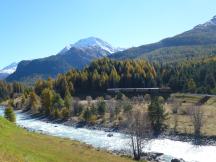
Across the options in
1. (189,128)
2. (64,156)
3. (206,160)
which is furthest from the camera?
(189,128)

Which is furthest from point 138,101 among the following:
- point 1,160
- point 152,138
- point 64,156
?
point 1,160

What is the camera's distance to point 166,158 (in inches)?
3285

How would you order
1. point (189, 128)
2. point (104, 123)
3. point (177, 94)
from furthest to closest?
point (177, 94) < point (104, 123) < point (189, 128)

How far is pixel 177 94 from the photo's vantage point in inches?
7594

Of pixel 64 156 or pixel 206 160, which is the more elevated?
pixel 64 156

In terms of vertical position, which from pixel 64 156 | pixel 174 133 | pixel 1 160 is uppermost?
pixel 1 160

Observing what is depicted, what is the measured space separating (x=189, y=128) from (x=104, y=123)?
3603 cm

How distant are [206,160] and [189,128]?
1605 inches

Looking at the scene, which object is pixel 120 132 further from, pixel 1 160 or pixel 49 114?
pixel 1 160

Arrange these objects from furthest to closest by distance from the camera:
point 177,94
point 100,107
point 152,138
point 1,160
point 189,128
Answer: point 177,94, point 100,107, point 189,128, point 152,138, point 1,160

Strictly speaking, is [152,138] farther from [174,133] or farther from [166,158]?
[166,158]

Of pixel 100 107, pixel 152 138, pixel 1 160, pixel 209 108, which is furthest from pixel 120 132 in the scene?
pixel 1 160

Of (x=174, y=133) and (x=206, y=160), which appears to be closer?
(x=206, y=160)

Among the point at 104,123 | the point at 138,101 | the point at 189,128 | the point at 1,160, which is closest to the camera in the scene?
the point at 1,160
